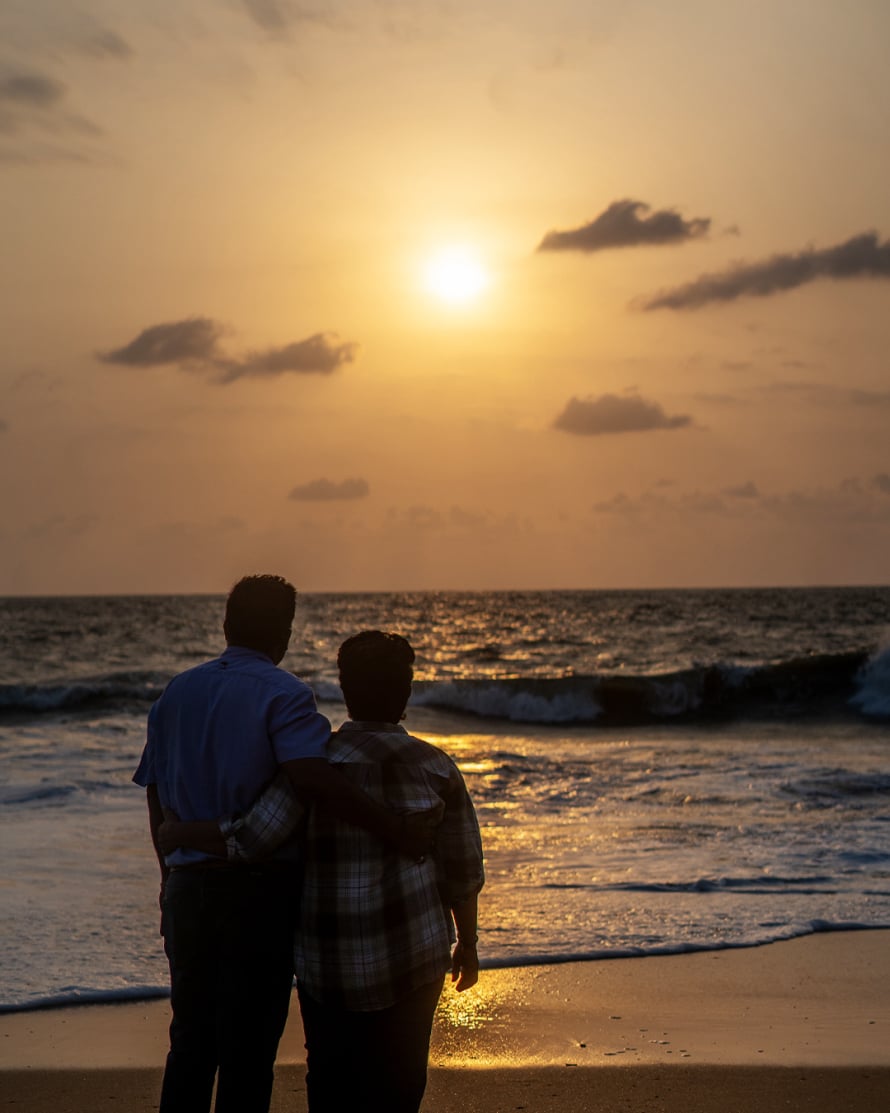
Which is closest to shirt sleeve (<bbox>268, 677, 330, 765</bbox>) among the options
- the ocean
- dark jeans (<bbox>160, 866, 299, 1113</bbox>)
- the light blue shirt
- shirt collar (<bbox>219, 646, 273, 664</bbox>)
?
the light blue shirt

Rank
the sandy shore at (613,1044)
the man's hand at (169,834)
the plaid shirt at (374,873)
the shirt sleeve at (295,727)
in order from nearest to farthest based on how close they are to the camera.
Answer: the plaid shirt at (374,873) → the shirt sleeve at (295,727) → the man's hand at (169,834) → the sandy shore at (613,1044)

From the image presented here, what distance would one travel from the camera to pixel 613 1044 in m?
5.08

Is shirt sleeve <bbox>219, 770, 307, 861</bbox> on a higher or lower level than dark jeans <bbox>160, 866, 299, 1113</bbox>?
higher

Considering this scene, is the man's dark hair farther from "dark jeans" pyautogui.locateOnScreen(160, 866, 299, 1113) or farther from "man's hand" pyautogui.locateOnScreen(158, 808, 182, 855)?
"dark jeans" pyautogui.locateOnScreen(160, 866, 299, 1113)

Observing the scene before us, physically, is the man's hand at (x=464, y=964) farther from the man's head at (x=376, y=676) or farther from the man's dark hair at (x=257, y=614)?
the man's dark hair at (x=257, y=614)

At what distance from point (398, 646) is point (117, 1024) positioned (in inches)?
125

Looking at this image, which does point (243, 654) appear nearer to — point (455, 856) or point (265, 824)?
point (265, 824)

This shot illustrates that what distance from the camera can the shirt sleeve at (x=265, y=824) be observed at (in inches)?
124

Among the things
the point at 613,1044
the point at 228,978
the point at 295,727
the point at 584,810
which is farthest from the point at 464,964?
the point at 584,810

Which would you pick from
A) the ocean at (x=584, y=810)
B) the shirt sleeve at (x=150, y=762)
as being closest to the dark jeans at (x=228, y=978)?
the shirt sleeve at (x=150, y=762)

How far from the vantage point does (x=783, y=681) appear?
1123 inches

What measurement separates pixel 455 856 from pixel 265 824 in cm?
48

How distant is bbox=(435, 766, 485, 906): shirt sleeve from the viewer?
3186mm

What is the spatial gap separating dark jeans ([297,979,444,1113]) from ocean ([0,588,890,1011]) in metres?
3.11
